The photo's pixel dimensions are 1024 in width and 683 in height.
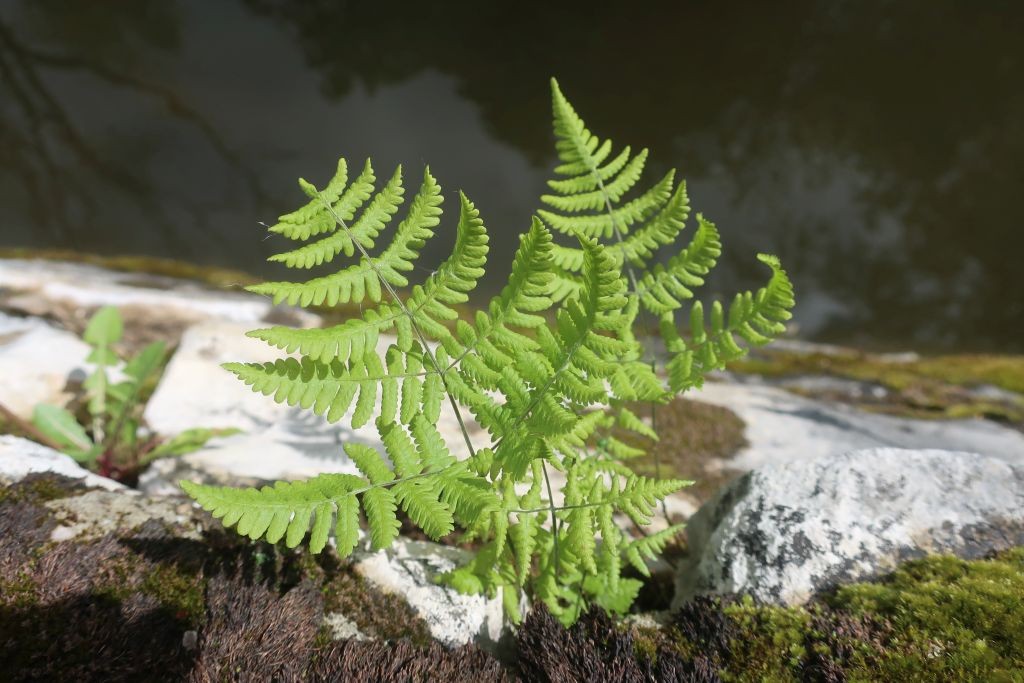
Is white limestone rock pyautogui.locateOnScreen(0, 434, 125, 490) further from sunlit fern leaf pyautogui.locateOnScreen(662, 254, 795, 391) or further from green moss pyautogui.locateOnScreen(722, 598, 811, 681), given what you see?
green moss pyautogui.locateOnScreen(722, 598, 811, 681)

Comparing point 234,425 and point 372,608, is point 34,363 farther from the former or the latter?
point 372,608

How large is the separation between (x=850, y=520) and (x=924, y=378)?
6.43 metres

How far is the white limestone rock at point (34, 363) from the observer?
466cm

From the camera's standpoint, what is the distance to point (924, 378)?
7.88m

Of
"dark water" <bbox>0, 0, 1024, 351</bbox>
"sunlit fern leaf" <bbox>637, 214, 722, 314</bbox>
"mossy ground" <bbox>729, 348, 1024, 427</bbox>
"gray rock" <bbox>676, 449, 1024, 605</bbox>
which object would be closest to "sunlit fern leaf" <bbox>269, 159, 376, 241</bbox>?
"sunlit fern leaf" <bbox>637, 214, 722, 314</bbox>

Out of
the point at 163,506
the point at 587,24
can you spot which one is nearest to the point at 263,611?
the point at 163,506

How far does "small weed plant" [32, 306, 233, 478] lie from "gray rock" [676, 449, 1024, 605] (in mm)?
3327

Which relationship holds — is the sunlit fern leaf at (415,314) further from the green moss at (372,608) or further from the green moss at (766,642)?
the green moss at (766,642)

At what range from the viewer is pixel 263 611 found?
2.25 metres

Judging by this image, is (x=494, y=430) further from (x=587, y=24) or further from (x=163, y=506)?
(x=587, y=24)

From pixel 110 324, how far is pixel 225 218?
9.16 meters

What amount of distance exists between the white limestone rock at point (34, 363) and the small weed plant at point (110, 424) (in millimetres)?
297

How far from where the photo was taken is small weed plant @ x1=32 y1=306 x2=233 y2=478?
3.92 m

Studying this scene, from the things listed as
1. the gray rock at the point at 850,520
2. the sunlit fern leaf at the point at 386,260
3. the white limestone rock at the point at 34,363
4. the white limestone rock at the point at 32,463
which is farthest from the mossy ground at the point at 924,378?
the white limestone rock at the point at 34,363
